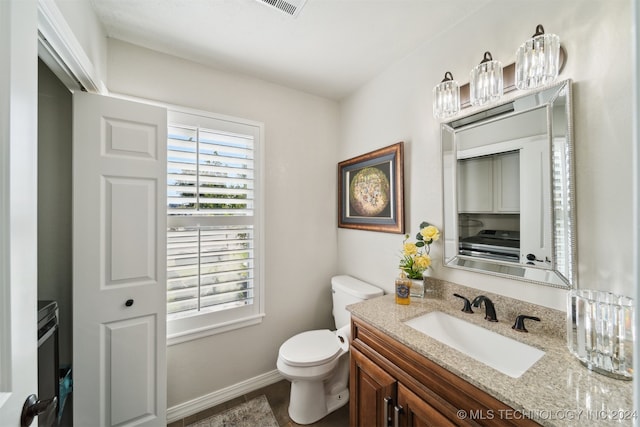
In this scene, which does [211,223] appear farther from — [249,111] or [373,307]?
[373,307]

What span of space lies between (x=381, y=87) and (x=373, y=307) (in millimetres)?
1576

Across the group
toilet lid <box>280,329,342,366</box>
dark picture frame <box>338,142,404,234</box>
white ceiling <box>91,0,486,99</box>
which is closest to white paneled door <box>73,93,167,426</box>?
white ceiling <box>91,0,486,99</box>

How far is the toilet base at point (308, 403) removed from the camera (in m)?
1.62

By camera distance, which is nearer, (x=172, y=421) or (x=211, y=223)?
(x=172, y=421)

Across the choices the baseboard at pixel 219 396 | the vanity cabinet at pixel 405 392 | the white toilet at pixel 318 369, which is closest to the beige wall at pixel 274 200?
the baseboard at pixel 219 396

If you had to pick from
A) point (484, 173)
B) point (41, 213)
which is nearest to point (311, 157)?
point (484, 173)

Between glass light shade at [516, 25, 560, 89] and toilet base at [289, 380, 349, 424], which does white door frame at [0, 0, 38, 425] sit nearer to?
toilet base at [289, 380, 349, 424]

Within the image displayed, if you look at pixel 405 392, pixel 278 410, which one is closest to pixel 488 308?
pixel 405 392

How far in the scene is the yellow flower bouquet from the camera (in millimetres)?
1475

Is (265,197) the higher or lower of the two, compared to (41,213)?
higher

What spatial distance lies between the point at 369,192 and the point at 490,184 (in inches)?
34.2

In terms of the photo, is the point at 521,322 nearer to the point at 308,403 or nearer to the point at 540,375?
the point at 540,375

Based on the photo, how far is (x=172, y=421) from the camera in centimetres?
167

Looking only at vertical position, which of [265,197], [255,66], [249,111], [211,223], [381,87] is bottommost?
[211,223]
